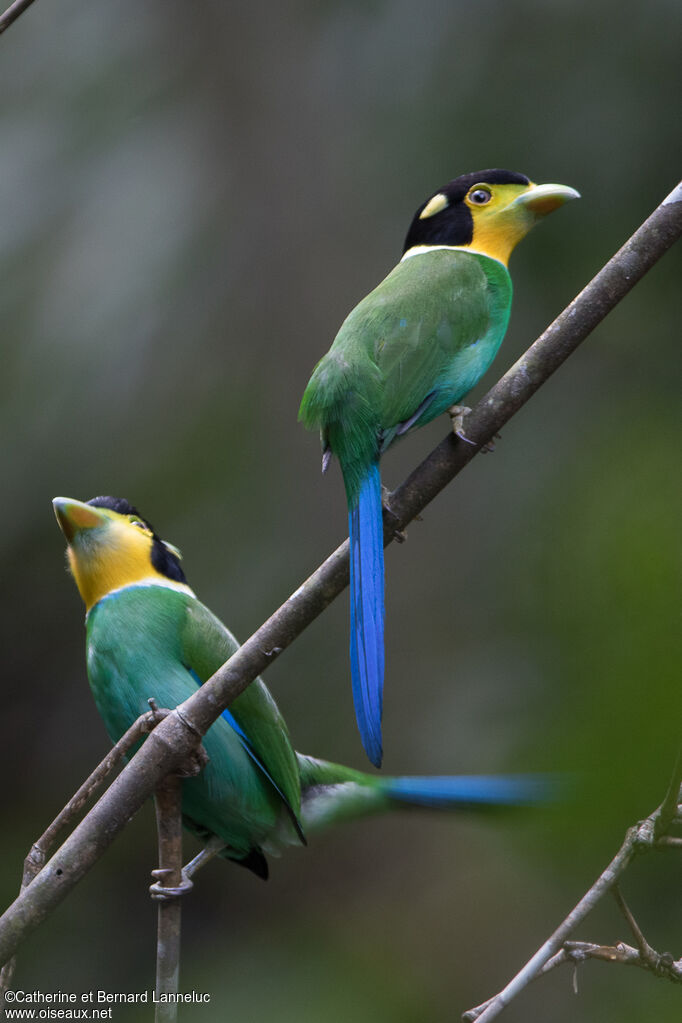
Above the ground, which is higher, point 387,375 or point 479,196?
point 479,196

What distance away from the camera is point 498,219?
7.71 feet

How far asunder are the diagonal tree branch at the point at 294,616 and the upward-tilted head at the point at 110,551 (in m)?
0.72

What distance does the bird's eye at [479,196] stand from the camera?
239 cm

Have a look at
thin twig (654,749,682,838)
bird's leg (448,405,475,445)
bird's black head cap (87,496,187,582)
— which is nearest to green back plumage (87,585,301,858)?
bird's black head cap (87,496,187,582)

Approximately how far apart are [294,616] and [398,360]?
22.8 inches

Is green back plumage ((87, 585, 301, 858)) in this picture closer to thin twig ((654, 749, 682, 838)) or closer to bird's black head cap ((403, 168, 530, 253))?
bird's black head cap ((403, 168, 530, 253))

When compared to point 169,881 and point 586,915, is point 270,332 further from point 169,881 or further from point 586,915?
point 586,915

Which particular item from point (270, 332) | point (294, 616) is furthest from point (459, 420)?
point (270, 332)

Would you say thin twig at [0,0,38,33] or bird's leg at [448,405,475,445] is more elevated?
thin twig at [0,0,38,33]

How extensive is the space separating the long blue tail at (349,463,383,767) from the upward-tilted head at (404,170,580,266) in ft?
2.74

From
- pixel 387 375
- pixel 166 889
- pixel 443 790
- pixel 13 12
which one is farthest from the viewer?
pixel 443 790

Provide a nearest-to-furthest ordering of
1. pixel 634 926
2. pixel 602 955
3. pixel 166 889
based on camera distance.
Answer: pixel 634 926
pixel 602 955
pixel 166 889

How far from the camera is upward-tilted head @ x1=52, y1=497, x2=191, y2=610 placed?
2248mm

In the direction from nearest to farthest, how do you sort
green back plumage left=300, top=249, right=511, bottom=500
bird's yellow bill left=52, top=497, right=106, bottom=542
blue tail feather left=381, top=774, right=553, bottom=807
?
blue tail feather left=381, top=774, right=553, bottom=807 < green back plumage left=300, top=249, right=511, bottom=500 < bird's yellow bill left=52, top=497, right=106, bottom=542
